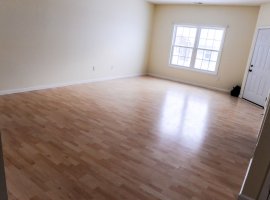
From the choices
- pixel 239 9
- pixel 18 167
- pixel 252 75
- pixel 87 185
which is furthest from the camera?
pixel 239 9

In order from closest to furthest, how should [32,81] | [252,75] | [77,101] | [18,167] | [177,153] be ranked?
[18,167]
[177,153]
[77,101]
[32,81]
[252,75]

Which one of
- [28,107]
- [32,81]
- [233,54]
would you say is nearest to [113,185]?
[28,107]

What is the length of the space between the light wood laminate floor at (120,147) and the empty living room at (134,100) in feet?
0.05

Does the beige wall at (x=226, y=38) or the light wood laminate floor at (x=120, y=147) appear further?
the beige wall at (x=226, y=38)

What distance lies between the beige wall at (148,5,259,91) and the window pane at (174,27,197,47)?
0.25 meters

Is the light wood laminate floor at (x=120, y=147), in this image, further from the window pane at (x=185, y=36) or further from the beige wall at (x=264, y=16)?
the window pane at (x=185, y=36)

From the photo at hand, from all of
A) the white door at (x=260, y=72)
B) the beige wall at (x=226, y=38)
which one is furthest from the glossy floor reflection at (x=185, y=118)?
the beige wall at (x=226, y=38)

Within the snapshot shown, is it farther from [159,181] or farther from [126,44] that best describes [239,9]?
[159,181]

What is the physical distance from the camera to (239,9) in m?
6.32

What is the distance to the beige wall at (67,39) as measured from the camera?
4.20 meters

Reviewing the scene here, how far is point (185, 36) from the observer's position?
24.7 feet

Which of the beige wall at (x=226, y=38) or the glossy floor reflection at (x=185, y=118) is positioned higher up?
the beige wall at (x=226, y=38)

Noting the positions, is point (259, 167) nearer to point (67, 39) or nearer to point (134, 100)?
point (134, 100)

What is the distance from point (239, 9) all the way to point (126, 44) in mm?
3525
